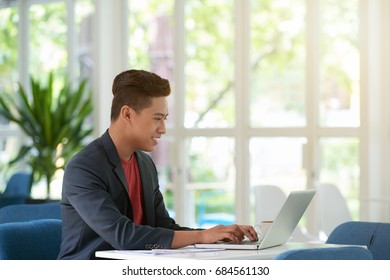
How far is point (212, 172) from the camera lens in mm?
7695

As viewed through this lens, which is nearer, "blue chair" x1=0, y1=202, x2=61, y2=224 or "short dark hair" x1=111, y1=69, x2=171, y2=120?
"short dark hair" x1=111, y1=69, x2=171, y2=120

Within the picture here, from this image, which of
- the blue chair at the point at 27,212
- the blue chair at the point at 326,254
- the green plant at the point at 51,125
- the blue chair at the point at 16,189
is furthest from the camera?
the green plant at the point at 51,125

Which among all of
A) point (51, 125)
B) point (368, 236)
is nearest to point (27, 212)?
point (368, 236)

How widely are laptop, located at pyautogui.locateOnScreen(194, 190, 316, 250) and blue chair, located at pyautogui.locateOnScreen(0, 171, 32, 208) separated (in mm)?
4653

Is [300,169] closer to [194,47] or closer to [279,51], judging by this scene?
[279,51]

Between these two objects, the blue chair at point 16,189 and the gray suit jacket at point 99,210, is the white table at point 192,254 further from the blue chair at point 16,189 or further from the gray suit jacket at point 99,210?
the blue chair at point 16,189

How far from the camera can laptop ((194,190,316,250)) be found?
→ 10.5ft

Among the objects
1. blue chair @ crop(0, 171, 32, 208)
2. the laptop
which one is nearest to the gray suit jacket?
the laptop

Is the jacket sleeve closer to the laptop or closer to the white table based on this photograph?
the white table

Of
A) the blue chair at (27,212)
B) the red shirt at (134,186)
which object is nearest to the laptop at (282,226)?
the red shirt at (134,186)

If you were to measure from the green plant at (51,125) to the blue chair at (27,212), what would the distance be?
3.91 m

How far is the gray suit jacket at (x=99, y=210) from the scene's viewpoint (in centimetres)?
323

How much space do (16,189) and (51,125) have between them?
69 cm

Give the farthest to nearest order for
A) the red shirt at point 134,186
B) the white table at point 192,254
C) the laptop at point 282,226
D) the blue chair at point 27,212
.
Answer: the blue chair at point 27,212, the red shirt at point 134,186, the laptop at point 282,226, the white table at point 192,254
